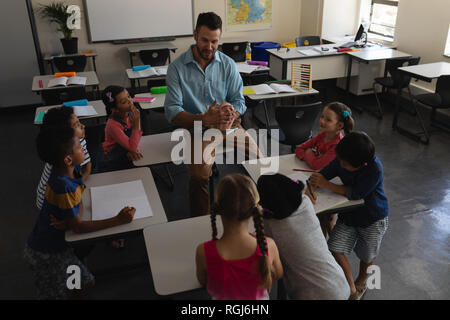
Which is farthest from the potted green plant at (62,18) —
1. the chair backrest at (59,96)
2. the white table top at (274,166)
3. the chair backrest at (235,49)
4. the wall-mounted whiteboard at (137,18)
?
the white table top at (274,166)

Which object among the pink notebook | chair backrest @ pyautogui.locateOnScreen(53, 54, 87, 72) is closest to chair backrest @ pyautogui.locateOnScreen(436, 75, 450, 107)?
the pink notebook

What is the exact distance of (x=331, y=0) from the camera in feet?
22.6

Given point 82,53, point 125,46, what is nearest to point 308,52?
point 125,46

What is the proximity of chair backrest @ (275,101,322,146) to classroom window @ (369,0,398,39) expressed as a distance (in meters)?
3.83

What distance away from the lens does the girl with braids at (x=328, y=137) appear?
2609 millimetres

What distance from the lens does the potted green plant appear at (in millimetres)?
6004

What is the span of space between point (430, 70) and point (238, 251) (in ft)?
14.4

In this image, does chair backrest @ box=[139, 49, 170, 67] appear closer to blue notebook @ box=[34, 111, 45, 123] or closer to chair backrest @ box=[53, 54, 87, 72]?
chair backrest @ box=[53, 54, 87, 72]

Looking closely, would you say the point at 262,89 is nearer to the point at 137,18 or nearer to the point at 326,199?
the point at 326,199

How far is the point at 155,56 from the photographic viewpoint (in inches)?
254

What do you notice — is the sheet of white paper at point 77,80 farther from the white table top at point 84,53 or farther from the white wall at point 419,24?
the white wall at point 419,24

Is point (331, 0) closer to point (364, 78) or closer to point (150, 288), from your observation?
point (364, 78)
